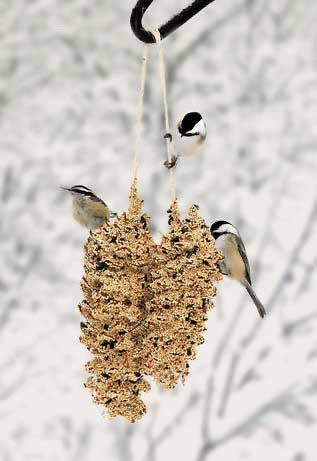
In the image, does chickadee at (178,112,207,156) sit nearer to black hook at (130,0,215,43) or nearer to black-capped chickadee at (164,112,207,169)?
black-capped chickadee at (164,112,207,169)

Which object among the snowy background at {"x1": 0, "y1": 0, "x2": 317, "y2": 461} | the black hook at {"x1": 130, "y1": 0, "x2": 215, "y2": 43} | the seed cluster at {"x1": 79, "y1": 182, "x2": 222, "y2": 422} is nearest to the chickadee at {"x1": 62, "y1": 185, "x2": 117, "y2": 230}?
the seed cluster at {"x1": 79, "y1": 182, "x2": 222, "y2": 422}

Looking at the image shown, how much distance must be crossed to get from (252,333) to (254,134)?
0.64m

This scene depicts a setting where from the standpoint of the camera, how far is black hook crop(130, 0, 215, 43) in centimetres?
88

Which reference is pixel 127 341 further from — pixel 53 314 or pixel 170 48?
pixel 170 48

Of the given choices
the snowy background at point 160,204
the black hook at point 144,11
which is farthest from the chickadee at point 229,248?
the snowy background at point 160,204

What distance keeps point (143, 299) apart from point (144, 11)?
0.37m

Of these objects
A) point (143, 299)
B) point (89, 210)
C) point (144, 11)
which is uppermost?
point (144, 11)

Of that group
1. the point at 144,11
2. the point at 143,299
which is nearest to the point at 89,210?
the point at 143,299

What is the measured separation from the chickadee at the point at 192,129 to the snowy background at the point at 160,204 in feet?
4.03

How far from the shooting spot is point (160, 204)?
2215 mm

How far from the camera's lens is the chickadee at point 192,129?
957 mm

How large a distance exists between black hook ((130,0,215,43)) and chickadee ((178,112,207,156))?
114 millimetres

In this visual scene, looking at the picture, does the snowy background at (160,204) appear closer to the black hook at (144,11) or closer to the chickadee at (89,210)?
the chickadee at (89,210)

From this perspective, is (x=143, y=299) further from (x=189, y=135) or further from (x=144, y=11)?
(x=144, y=11)
